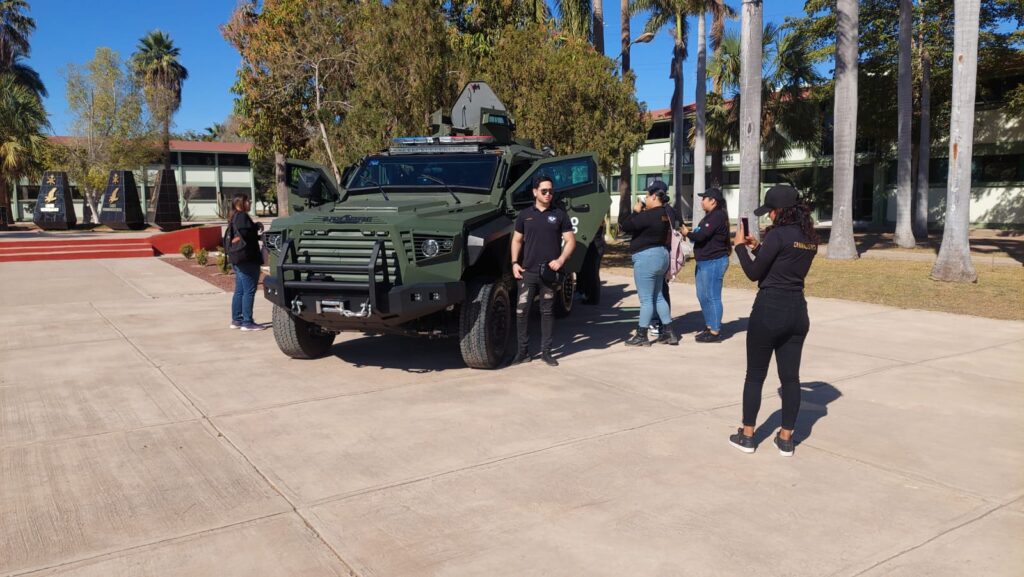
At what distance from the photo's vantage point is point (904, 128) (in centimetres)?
1997

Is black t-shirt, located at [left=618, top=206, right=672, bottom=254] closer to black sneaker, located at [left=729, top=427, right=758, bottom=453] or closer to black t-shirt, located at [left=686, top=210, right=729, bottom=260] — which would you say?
black t-shirt, located at [left=686, top=210, right=729, bottom=260]

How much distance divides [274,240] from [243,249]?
2017 mm

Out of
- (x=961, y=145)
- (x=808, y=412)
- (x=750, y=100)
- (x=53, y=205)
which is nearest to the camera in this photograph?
(x=808, y=412)

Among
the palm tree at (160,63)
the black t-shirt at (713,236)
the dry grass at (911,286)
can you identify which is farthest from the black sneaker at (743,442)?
the palm tree at (160,63)

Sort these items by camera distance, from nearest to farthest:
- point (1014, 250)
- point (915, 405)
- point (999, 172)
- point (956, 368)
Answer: point (915, 405), point (956, 368), point (1014, 250), point (999, 172)

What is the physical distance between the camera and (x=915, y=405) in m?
5.84

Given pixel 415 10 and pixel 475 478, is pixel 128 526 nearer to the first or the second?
pixel 475 478

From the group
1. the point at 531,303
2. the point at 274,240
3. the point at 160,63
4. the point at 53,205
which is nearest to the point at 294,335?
the point at 274,240

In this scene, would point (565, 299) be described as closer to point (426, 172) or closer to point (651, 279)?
point (651, 279)

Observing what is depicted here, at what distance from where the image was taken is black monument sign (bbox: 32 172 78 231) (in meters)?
33.1

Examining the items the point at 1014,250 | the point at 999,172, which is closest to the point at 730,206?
the point at 999,172

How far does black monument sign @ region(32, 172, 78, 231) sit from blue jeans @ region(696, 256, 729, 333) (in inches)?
1300

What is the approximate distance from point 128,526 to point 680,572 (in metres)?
2.67

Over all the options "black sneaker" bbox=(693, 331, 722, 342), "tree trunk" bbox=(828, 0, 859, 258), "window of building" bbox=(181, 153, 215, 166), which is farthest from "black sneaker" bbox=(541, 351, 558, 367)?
"window of building" bbox=(181, 153, 215, 166)
